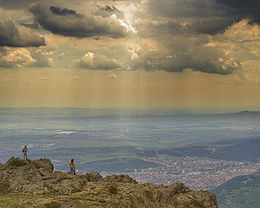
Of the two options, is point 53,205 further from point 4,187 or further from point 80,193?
point 4,187

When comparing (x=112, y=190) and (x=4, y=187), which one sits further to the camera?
(x=4, y=187)

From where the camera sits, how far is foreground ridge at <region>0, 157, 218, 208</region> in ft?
85.0

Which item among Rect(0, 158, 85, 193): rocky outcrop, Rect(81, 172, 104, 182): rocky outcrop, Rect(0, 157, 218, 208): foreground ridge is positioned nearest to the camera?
Rect(0, 157, 218, 208): foreground ridge

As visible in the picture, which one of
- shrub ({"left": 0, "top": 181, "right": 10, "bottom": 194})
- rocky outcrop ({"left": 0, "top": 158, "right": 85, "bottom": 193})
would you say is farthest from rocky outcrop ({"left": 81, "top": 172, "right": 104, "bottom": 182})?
shrub ({"left": 0, "top": 181, "right": 10, "bottom": 194})

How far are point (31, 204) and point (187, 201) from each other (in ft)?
53.2

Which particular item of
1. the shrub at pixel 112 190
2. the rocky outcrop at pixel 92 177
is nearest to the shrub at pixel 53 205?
the shrub at pixel 112 190

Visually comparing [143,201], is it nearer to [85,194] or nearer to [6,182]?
[85,194]

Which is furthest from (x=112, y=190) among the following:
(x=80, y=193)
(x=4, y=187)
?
(x=4, y=187)

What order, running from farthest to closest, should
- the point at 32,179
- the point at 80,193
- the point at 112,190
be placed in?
the point at 32,179 → the point at 112,190 → the point at 80,193

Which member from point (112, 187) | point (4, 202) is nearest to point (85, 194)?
point (112, 187)

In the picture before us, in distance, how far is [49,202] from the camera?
86.8ft

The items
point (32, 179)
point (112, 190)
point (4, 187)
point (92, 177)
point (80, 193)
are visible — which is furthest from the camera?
point (92, 177)

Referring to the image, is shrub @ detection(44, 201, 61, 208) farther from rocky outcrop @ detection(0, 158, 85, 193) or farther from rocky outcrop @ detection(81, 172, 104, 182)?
rocky outcrop @ detection(81, 172, 104, 182)

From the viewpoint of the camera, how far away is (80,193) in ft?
101
